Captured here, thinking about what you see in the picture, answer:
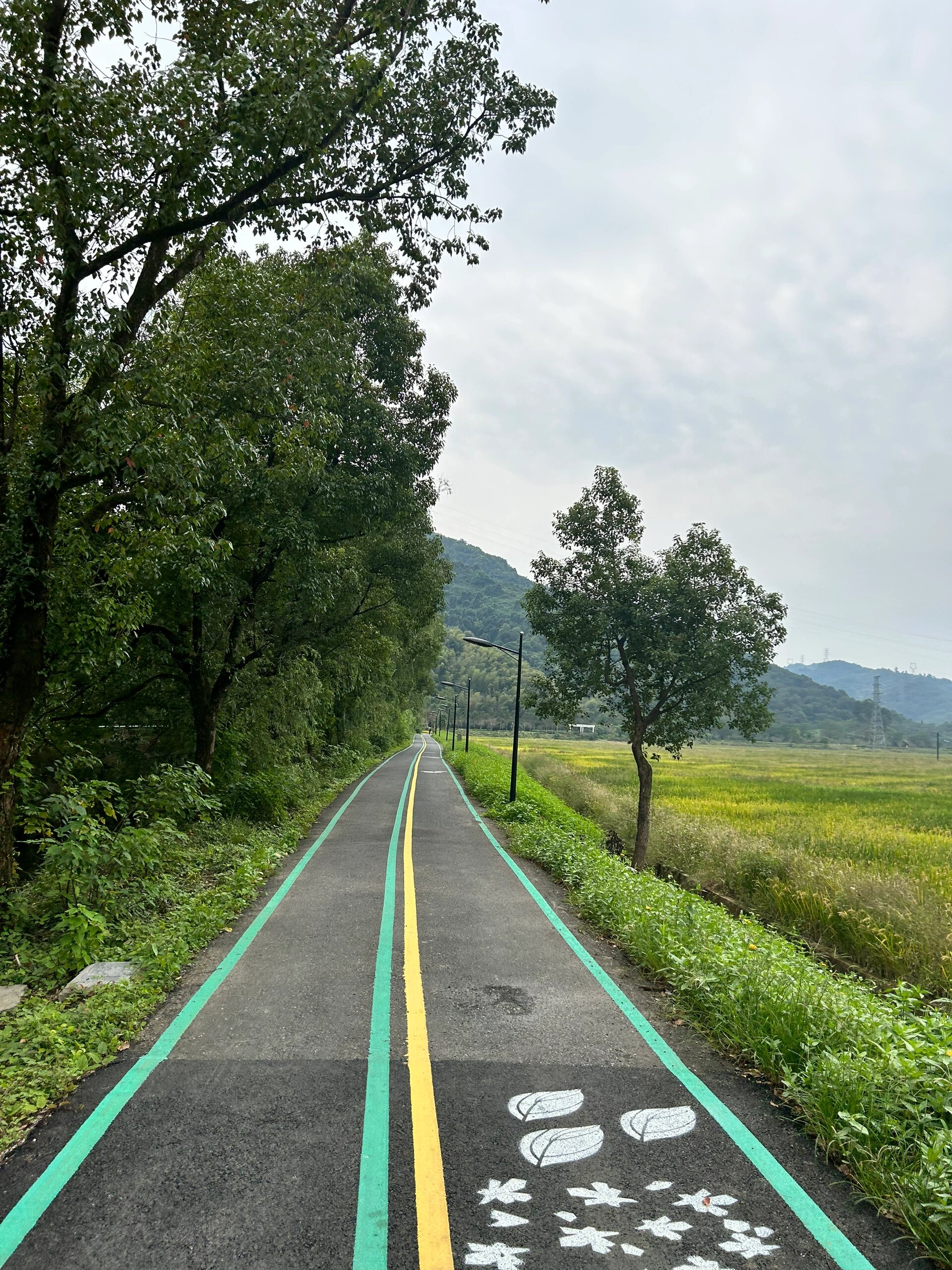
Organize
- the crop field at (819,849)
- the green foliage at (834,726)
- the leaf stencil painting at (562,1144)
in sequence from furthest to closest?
1. the green foliage at (834,726)
2. the crop field at (819,849)
3. the leaf stencil painting at (562,1144)

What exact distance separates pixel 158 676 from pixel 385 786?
44.5ft

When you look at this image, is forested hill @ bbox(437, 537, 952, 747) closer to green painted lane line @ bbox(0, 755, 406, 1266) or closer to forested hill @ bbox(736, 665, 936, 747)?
forested hill @ bbox(736, 665, 936, 747)

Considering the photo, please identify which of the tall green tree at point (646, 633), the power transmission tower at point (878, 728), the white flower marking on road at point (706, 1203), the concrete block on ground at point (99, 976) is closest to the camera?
the white flower marking on road at point (706, 1203)

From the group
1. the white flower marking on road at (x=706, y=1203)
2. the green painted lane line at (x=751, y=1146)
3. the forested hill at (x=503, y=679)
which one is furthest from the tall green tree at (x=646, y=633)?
the forested hill at (x=503, y=679)

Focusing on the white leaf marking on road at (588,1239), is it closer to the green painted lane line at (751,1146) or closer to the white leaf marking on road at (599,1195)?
the white leaf marking on road at (599,1195)

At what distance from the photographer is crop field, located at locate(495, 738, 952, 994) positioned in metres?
9.66

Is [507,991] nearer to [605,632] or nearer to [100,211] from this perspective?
[100,211]

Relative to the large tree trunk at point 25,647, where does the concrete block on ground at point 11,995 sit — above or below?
below

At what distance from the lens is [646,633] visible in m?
16.2

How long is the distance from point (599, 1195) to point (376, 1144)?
117 centimetres

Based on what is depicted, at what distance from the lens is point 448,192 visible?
830cm

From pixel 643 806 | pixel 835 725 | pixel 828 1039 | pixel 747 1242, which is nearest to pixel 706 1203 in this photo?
pixel 747 1242

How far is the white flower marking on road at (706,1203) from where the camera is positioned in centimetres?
310

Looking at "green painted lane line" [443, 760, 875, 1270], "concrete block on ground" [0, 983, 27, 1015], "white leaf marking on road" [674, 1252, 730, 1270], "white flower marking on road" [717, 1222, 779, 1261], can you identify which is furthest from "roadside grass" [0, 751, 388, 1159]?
"green painted lane line" [443, 760, 875, 1270]
